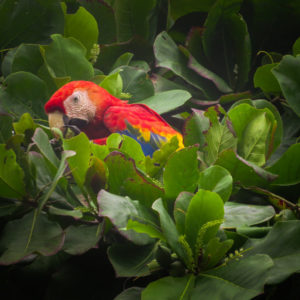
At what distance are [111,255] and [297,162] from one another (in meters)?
0.30

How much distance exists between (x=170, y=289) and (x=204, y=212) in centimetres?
10

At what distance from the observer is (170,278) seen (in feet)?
1.52

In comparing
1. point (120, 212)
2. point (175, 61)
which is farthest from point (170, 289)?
point (175, 61)

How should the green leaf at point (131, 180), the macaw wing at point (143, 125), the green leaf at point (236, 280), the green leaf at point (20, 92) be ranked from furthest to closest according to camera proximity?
1. the macaw wing at point (143, 125)
2. the green leaf at point (20, 92)
3. the green leaf at point (131, 180)
4. the green leaf at point (236, 280)

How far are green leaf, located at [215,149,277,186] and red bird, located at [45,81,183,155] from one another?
25 centimetres

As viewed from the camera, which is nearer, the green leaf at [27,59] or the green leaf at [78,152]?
the green leaf at [78,152]

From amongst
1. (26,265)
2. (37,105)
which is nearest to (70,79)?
(37,105)

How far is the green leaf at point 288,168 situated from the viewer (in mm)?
577

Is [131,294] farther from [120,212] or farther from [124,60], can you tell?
[124,60]

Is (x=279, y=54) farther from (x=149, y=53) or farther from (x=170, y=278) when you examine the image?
(x=170, y=278)

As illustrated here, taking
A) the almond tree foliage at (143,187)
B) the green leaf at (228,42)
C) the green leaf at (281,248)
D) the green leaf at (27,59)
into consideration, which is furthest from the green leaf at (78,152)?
the green leaf at (228,42)

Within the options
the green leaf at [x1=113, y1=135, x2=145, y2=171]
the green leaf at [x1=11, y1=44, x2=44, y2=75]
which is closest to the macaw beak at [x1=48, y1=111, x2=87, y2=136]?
the green leaf at [x1=11, y1=44, x2=44, y2=75]

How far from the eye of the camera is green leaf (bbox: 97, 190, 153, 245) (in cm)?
45

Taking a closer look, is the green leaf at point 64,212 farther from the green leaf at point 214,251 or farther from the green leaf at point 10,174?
the green leaf at point 214,251
